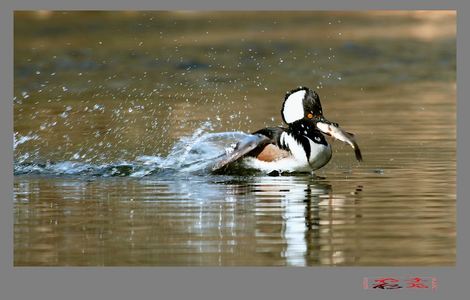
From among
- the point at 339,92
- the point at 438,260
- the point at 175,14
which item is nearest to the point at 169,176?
the point at 438,260

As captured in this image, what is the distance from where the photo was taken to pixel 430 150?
13.8 meters

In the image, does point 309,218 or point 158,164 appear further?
point 158,164

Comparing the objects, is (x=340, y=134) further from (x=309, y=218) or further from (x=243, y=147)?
(x=309, y=218)

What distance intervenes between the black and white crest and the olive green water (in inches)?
24.2

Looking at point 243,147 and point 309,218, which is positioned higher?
point 243,147

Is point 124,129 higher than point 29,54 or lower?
lower

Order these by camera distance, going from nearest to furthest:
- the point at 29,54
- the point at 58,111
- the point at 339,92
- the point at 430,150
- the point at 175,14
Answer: the point at 430,150
the point at 58,111
the point at 339,92
the point at 29,54
the point at 175,14

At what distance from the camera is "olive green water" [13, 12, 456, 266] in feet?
32.2

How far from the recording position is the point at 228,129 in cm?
1530

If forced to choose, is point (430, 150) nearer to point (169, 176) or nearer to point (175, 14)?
point (169, 176)

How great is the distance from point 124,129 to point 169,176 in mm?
2699

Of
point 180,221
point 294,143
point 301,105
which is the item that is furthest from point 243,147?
point 180,221

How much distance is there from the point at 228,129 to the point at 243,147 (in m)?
2.44

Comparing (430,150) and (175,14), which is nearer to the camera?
(430,150)
